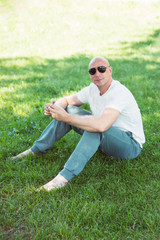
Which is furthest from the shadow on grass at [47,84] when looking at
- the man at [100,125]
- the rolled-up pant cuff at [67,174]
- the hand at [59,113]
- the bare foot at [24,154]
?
the rolled-up pant cuff at [67,174]

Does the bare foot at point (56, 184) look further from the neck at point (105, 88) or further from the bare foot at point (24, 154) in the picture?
the neck at point (105, 88)

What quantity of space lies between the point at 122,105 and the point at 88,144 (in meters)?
0.59

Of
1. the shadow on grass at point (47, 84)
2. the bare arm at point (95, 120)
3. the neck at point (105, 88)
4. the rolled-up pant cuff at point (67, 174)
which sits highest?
the neck at point (105, 88)

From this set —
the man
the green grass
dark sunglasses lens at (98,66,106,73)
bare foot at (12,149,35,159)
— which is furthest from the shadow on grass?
dark sunglasses lens at (98,66,106,73)

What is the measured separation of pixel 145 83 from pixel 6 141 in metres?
3.80

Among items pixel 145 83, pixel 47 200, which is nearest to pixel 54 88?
pixel 145 83

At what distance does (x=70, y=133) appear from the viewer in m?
4.27

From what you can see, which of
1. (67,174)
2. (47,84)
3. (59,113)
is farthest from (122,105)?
(47,84)

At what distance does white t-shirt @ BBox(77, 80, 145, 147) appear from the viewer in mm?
2947

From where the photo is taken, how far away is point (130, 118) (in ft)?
10.3

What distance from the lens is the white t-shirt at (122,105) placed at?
9.67 feet

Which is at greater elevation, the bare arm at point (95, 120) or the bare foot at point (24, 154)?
the bare arm at point (95, 120)

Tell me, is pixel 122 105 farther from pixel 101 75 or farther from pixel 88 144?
pixel 88 144

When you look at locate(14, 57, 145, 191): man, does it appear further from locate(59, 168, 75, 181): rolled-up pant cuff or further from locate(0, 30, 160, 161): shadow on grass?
locate(0, 30, 160, 161): shadow on grass
